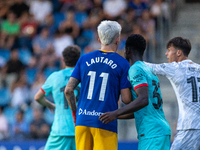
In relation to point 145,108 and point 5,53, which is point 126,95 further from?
point 5,53

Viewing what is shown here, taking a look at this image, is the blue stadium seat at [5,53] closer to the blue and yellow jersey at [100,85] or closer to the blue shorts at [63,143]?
the blue shorts at [63,143]

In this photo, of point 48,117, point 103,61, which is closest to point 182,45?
point 103,61

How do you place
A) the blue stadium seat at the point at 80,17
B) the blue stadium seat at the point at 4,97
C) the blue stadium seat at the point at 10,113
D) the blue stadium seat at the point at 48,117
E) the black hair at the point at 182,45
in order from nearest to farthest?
the black hair at the point at 182,45
the blue stadium seat at the point at 48,117
the blue stadium seat at the point at 10,113
the blue stadium seat at the point at 4,97
the blue stadium seat at the point at 80,17

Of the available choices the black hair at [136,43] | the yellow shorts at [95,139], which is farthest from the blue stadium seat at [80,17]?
the yellow shorts at [95,139]

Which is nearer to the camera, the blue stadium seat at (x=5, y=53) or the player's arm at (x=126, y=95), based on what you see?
the player's arm at (x=126, y=95)

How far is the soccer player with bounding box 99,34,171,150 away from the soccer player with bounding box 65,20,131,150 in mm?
112

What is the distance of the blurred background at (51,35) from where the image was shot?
11211 mm

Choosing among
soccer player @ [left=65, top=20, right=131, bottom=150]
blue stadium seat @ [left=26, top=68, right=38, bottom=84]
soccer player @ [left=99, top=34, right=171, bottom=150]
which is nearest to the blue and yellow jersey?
soccer player @ [left=65, top=20, right=131, bottom=150]

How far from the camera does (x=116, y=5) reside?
1334 cm

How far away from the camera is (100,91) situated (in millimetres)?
3947

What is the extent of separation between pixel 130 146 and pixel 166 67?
4.03 meters

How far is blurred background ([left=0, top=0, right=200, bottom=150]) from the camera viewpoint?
11.2 meters

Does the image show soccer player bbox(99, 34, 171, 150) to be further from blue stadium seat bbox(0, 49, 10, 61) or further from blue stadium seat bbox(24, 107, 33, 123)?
blue stadium seat bbox(0, 49, 10, 61)

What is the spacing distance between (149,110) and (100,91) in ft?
2.11
